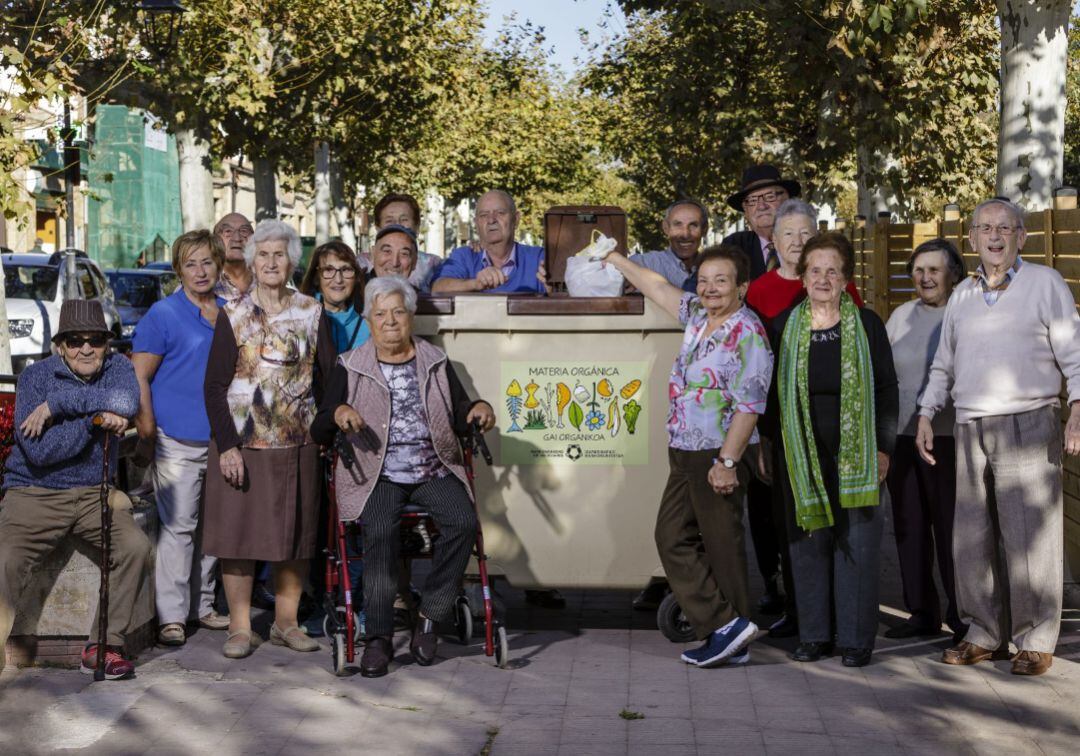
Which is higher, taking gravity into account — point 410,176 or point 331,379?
point 410,176

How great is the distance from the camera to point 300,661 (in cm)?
756

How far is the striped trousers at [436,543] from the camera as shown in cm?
725

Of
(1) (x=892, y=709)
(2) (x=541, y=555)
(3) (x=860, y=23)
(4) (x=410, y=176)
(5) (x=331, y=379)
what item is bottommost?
(1) (x=892, y=709)

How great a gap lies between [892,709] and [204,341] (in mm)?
3581

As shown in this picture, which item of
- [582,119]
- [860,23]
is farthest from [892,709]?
[582,119]

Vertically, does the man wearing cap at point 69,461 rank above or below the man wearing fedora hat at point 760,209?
below

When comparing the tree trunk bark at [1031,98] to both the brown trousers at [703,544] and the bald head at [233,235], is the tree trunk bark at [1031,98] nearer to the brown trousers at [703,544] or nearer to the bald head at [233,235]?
the brown trousers at [703,544]

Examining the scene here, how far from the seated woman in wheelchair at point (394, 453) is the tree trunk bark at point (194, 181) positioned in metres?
18.2

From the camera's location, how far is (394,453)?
7305 millimetres

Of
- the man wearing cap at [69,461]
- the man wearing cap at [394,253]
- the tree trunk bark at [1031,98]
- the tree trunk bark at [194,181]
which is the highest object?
the tree trunk bark at [194,181]

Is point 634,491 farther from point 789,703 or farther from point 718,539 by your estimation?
point 789,703

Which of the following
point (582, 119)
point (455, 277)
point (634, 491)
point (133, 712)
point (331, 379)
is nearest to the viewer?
point (133, 712)

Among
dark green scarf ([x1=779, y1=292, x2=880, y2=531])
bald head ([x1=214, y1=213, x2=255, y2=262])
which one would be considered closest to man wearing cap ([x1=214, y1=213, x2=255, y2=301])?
bald head ([x1=214, y1=213, x2=255, y2=262])

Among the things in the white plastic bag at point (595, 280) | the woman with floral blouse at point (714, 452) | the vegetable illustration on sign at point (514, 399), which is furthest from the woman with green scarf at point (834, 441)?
the vegetable illustration on sign at point (514, 399)
